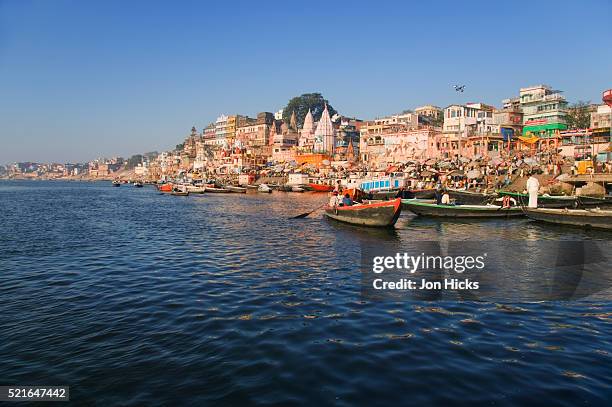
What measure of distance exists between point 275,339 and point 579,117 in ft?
263

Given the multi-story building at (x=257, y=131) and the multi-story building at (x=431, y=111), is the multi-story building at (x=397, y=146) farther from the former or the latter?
the multi-story building at (x=257, y=131)

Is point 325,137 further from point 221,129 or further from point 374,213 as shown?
point 374,213

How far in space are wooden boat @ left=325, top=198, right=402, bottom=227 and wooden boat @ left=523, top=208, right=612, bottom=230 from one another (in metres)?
11.3

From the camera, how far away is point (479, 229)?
27984 millimetres

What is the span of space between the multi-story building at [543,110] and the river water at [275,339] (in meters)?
65.7

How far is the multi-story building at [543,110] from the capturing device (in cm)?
6719

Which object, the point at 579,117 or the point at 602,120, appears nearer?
the point at 602,120

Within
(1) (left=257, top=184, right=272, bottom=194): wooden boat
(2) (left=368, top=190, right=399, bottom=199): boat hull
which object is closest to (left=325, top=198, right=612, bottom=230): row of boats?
(2) (left=368, top=190, right=399, bottom=199): boat hull

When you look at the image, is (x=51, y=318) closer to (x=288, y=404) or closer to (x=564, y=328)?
(x=288, y=404)

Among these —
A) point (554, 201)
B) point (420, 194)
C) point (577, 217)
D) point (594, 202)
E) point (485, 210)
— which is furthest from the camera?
point (420, 194)

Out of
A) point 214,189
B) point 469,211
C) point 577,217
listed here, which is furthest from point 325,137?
point 577,217

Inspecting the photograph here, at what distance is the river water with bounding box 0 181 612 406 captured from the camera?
22.7ft

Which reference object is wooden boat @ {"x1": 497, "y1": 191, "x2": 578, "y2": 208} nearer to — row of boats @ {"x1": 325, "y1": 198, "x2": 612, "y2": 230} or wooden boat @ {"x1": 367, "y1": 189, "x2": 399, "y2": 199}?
row of boats @ {"x1": 325, "y1": 198, "x2": 612, "y2": 230}

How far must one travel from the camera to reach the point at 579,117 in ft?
230
